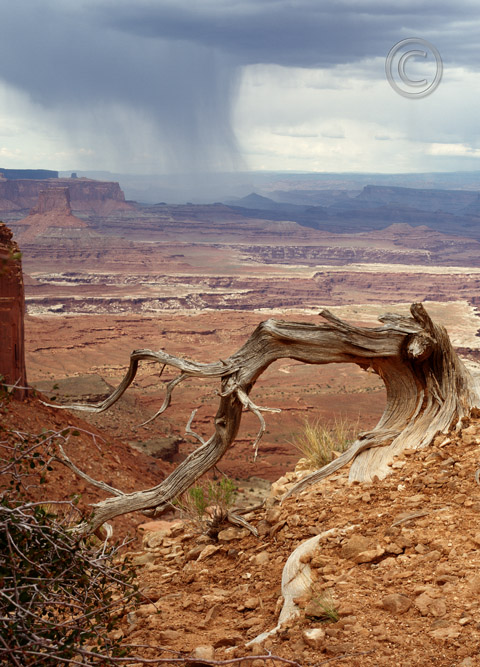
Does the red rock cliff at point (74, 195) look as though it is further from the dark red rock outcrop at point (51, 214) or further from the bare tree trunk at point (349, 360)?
the bare tree trunk at point (349, 360)

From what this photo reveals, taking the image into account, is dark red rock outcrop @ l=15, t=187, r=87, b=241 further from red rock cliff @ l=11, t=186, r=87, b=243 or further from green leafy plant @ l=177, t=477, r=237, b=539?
green leafy plant @ l=177, t=477, r=237, b=539

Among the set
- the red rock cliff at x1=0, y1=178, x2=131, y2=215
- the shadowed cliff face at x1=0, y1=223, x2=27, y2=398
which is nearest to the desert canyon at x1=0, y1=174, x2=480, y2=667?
the shadowed cliff face at x1=0, y1=223, x2=27, y2=398

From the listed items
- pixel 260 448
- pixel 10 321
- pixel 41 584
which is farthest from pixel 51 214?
pixel 41 584

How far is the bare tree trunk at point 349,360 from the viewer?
248 inches

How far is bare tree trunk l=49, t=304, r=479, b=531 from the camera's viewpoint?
20.6 feet

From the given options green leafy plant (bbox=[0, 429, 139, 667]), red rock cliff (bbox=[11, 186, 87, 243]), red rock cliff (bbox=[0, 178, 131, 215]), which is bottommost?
green leafy plant (bbox=[0, 429, 139, 667])

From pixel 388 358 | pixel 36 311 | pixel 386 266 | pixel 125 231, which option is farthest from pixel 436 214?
pixel 388 358

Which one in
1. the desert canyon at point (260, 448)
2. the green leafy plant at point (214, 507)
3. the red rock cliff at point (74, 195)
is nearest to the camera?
the desert canyon at point (260, 448)

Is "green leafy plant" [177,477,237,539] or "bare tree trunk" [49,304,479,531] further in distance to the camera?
"green leafy plant" [177,477,237,539]

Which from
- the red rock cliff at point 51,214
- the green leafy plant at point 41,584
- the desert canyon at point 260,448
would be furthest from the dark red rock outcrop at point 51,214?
the green leafy plant at point 41,584

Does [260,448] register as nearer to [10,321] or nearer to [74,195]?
[10,321]

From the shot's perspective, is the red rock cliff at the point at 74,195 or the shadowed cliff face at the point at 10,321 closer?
the shadowed cliff face at the point at 10,321

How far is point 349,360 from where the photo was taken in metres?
6.64

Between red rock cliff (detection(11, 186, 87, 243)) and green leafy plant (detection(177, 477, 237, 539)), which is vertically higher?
red rock cliff (detection(11, 186, 87, 243))
